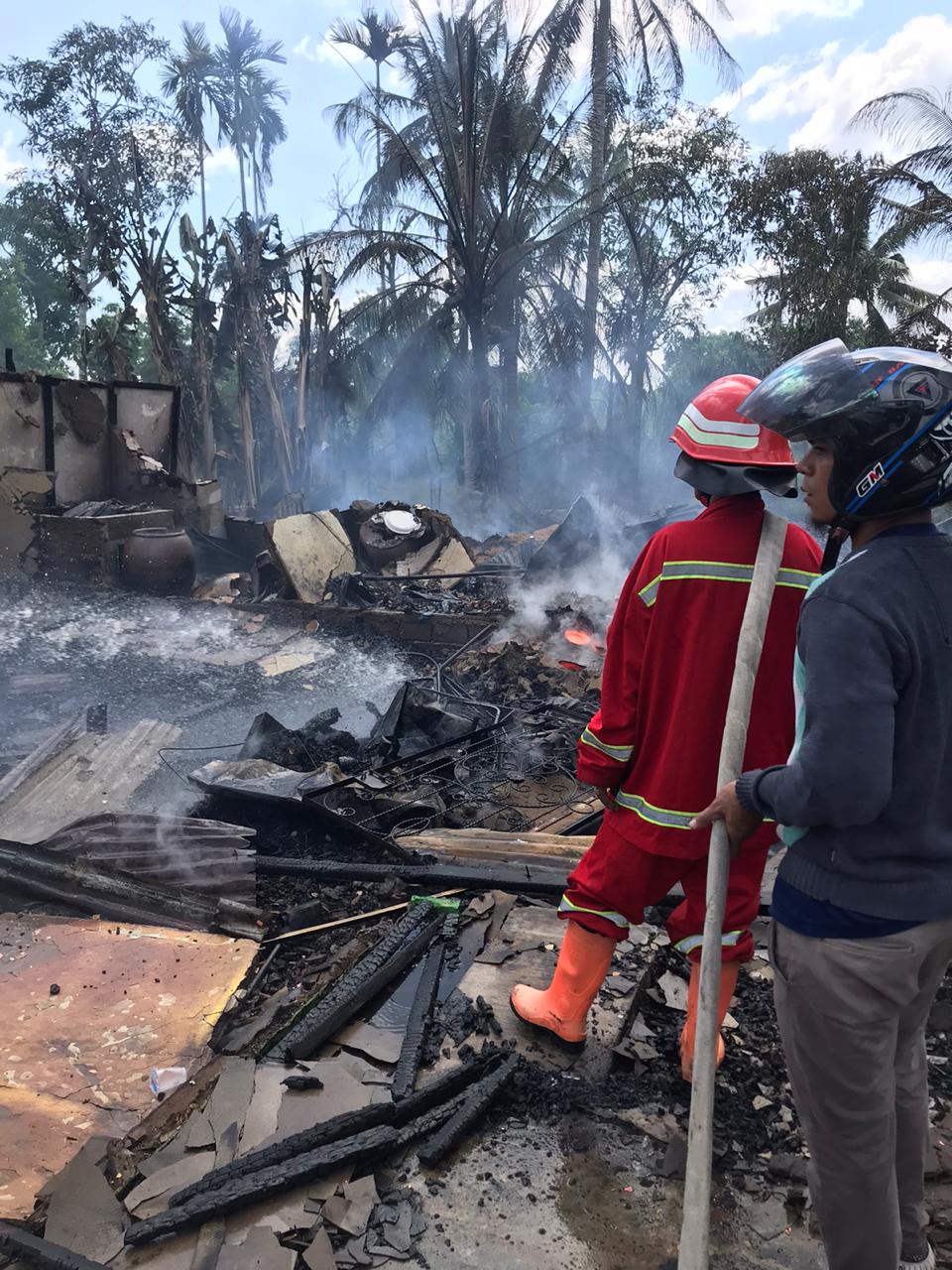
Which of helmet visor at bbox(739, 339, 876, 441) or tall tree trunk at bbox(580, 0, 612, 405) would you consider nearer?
helmet visor at bbox(739, 339, 876, 441)

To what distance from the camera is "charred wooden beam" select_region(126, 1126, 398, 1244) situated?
196 centimetres

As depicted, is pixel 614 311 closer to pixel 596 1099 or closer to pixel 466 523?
pixel 466 523

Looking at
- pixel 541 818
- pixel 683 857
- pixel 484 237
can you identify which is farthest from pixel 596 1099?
pixel 484 237

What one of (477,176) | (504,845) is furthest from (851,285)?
(504,845)

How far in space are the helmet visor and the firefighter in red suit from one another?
0.61 metres

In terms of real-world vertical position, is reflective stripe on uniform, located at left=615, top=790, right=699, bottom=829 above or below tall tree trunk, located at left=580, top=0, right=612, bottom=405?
below

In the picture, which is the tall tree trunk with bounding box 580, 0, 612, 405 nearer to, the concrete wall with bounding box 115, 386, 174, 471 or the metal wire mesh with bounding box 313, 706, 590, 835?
Result: the concrete wall with bounding box 115, 386, 174, 471

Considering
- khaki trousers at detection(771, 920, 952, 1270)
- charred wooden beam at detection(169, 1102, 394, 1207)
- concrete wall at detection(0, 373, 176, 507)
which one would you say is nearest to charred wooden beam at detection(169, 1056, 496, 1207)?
charred wooden beam at detection(169, 1102, 394, 1207)

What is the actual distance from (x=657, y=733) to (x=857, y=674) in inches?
42.0

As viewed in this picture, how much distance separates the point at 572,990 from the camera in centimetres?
263

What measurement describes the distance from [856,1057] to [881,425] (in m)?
1.15

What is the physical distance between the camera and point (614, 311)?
2569 centimetres

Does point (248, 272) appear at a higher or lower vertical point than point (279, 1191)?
higher

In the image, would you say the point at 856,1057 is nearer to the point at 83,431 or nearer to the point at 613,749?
the point at 613,749
